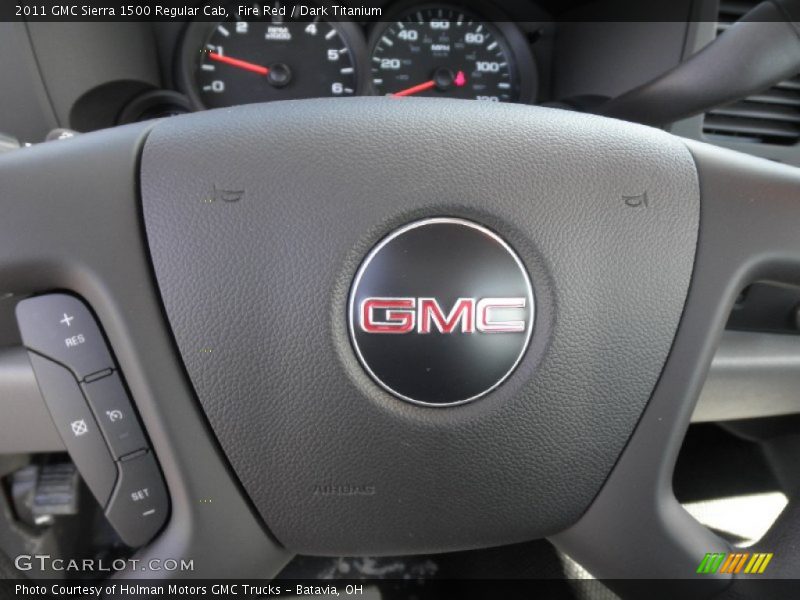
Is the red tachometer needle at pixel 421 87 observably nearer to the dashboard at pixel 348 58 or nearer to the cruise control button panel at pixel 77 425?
the dashboard at pixel 348 58

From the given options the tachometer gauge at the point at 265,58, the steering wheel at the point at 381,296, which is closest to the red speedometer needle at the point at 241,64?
the tachometer gauge at the point at 265,58

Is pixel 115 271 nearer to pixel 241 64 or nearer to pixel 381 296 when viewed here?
pixel 381 296

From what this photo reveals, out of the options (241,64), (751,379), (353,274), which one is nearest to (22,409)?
(353,274)

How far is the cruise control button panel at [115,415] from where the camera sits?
623 millimetres

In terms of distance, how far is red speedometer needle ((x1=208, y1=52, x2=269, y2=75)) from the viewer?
1843mm

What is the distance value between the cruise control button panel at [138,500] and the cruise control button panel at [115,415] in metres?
0.01

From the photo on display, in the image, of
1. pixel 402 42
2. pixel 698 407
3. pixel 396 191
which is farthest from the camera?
pixel 402 42

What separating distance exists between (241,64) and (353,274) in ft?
4.81

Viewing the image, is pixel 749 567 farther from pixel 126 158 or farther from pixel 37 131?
pixel 37 131

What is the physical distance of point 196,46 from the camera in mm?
1820

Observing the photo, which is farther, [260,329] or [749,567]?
[749,567]

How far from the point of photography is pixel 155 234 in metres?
0.61

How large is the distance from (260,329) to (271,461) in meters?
0.13

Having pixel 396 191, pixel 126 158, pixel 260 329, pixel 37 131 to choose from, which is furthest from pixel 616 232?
pixel 37 131
